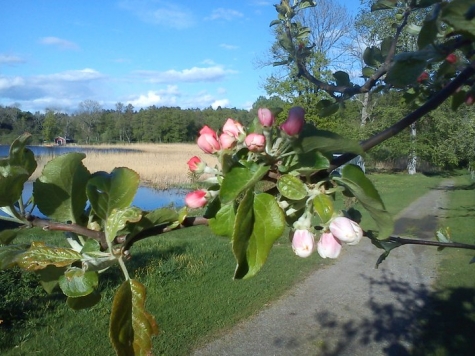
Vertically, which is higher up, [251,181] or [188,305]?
[251,181]

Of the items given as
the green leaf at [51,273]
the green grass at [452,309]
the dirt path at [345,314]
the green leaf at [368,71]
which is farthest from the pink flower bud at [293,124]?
the green grass at [452,309]

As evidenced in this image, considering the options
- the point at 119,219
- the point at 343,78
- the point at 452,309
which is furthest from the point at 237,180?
the point at 452,309

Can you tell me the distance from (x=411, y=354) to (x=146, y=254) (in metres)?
4.92

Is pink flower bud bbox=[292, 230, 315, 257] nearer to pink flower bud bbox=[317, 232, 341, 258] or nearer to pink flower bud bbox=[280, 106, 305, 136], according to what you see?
pink flower bud bbox=[317, 232, 341, 258]

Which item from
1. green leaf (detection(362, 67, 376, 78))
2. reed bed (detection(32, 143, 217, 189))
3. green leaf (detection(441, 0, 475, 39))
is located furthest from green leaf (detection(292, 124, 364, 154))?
reed bed (detection(32, 143, 217, 189))

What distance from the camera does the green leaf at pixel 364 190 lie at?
0.75 metres

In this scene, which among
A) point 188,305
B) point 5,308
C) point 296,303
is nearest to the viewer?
point 5,308

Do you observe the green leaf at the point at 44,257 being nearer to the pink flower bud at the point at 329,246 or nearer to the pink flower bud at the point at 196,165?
the pink flower bud at the point at 196,165

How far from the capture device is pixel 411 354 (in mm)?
5391

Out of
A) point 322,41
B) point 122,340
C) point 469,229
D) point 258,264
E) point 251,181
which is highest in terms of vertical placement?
point 322,41

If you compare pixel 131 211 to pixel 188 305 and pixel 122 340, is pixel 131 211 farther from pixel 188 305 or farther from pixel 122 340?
pixel 188 305

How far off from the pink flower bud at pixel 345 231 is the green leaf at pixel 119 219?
0.33 metres

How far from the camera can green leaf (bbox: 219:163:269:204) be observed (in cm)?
72

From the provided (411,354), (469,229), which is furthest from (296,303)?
(469,229)
